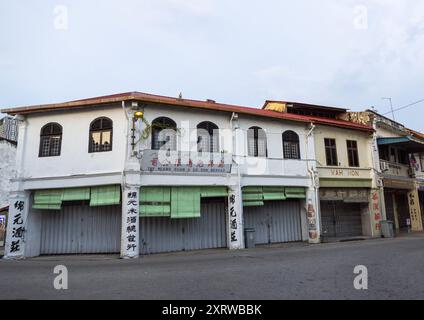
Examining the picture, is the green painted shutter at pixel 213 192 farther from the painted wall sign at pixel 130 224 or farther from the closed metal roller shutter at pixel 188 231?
the painted wall sign at pixel 130 224

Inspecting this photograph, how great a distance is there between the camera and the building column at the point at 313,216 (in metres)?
15.9

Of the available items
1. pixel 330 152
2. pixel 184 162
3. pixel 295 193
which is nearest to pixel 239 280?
pixel 184 162

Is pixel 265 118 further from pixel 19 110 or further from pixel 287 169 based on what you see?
pixel 19 110

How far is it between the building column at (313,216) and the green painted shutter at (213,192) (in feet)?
15.9

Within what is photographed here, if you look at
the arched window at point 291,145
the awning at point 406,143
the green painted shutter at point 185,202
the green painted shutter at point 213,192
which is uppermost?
the awning at point 406,143

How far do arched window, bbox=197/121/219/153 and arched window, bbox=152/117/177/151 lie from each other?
1218 millimetres

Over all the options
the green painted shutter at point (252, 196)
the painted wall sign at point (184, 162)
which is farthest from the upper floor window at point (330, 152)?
the painted wall sign at point (184, 162)

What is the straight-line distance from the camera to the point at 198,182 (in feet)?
45.4

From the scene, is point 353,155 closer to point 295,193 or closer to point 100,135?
point 295,193

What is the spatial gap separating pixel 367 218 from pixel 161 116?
13.7 m

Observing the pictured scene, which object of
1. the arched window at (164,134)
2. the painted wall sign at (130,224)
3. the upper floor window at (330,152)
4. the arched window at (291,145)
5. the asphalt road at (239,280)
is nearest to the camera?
the asphalt road at (239,280)

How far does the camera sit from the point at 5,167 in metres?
19.1
